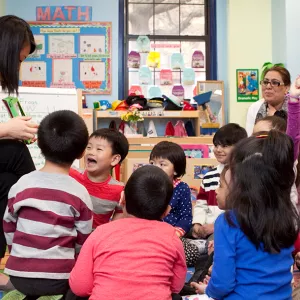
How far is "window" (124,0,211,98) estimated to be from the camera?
5562mm

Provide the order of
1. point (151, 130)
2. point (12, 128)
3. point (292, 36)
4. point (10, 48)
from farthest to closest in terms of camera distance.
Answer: point (151, 130), point (292, 36), point (10, 48), point (12, 128)

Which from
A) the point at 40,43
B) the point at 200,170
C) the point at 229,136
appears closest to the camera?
the point at 229,136

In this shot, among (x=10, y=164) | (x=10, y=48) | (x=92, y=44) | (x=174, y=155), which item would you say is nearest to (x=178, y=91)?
(x=92, y=44)

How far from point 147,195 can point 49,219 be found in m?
0.38

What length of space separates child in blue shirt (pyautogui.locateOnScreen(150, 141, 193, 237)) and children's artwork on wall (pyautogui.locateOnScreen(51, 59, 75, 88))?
9.95 feet

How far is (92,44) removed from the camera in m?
5.41

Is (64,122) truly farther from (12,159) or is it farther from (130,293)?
(130,293)

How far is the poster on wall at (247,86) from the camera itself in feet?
17.3

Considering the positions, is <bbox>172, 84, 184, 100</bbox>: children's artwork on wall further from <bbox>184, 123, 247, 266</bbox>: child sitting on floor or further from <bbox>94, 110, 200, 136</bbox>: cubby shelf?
<bbox>184, 123, 247, 266</bbox>: child sitting on floor

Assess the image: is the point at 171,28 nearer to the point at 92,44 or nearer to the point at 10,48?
the point at 92,44

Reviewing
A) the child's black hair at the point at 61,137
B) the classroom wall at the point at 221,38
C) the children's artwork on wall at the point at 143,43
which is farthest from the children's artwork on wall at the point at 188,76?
the child's black hair at the point at 61,137

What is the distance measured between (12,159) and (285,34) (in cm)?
373

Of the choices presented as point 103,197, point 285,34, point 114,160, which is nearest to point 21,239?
point 103,197

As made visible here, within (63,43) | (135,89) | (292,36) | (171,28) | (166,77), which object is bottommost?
(135,89)
